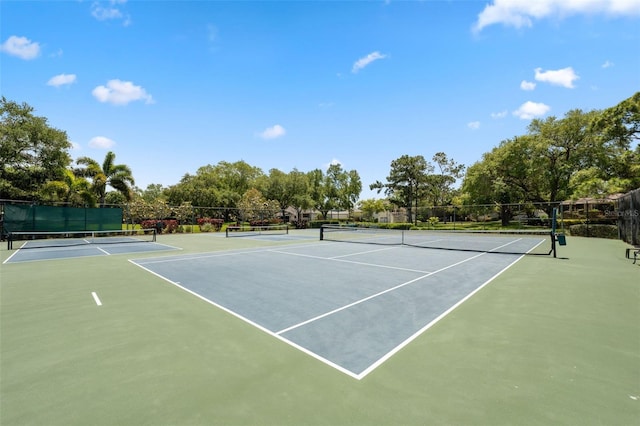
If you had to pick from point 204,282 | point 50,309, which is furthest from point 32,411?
point 204,282

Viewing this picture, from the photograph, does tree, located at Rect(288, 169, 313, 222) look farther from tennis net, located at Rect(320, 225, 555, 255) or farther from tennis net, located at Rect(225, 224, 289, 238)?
tennis net, located at Rect(320, 225, 555, 255)

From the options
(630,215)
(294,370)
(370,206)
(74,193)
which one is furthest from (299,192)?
(294,370)

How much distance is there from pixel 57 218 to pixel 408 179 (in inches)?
1824

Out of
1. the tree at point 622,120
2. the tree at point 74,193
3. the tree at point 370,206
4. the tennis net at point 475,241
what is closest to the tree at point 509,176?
the tree at point 622,120

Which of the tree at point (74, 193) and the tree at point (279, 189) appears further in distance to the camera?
the tree at point (279, 189)

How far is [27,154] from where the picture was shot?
26.1 meters

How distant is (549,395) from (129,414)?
4213mm

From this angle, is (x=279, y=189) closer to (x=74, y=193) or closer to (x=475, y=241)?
(x=74, y=193)

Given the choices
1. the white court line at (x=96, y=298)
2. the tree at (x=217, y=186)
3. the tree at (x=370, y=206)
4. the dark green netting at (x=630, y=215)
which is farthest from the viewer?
the tree at (x=370, y=206)

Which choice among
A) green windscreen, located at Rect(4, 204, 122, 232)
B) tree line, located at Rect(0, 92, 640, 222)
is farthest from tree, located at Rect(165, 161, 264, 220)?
green windscreen, located at Rect(4, 204, 122, 232)

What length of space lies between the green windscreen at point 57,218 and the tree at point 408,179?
41.3m

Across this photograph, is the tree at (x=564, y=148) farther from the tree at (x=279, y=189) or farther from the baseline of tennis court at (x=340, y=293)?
the tree at (x=279, y=189)

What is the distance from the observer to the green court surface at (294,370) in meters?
2.77

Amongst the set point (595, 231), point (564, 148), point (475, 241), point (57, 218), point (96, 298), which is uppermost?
point (564, 148)
